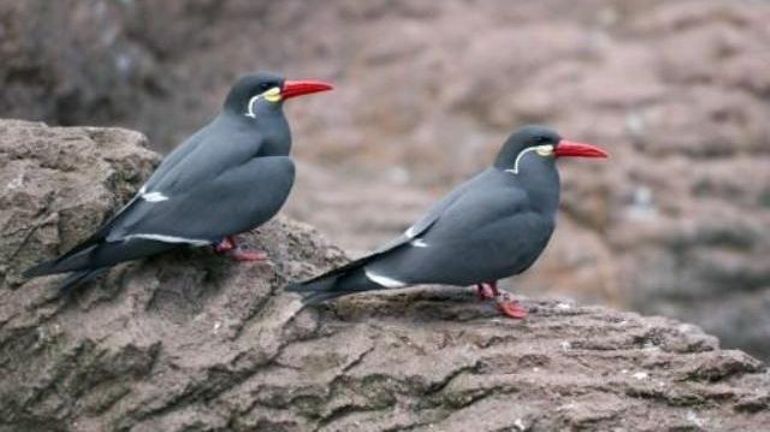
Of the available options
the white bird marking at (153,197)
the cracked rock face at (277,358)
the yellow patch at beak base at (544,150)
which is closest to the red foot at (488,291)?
the cracked rock face at (277,358)

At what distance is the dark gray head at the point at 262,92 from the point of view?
25.5 ft

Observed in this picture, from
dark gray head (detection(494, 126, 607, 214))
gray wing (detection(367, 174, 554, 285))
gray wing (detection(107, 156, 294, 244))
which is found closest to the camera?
gray wing (detection(107, 156, 294, 244))

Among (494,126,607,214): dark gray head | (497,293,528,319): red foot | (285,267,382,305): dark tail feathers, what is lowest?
(497,293,528,319): red foot

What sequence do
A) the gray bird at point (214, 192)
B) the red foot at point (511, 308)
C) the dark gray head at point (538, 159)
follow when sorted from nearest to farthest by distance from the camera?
the gray bird at point (214, 192) < the red foot at point (511, 308) < the dark gray head at point (538, 159)

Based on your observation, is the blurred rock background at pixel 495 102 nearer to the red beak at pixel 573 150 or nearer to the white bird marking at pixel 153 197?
the red beak at pixel 573 150

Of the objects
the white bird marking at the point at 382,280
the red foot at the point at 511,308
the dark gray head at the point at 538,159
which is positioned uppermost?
the dark gray head at the point at 538,159

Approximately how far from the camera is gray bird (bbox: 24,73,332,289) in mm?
7066

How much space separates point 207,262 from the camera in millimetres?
7508

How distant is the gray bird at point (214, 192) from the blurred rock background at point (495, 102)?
4432 mm

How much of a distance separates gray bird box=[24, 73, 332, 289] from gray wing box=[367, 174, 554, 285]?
62 cm

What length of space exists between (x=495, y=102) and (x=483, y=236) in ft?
22.6

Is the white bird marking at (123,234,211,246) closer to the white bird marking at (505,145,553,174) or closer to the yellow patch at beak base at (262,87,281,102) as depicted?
the yellow patch at beak base at (262,87,281,102)

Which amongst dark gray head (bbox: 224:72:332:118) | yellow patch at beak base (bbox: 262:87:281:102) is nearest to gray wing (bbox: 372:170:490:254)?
dark gray head (bbox: 224:72:332:118)

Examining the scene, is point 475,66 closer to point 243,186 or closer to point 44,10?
point 44,10
